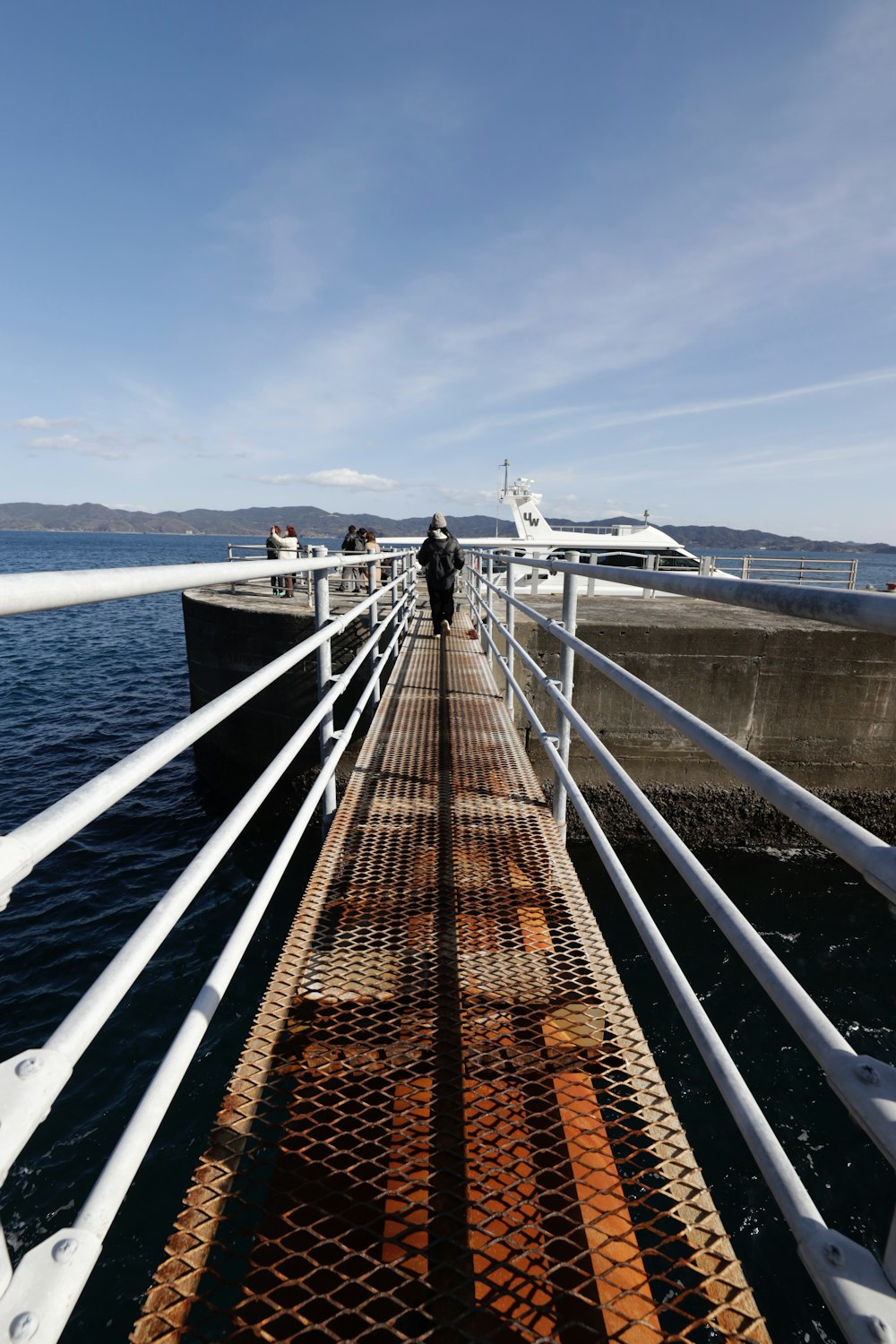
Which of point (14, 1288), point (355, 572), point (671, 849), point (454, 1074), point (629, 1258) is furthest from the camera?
point (355, 572)

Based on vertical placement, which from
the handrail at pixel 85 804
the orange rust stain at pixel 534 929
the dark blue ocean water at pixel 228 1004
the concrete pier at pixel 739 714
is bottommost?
the dark blue ocean water at pixel 228 1004

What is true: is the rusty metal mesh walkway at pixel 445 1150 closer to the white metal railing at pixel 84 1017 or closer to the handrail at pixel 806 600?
the white metal railing at pixel 84 1017

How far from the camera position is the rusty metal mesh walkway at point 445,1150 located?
1.34 m

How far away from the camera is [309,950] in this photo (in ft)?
7.79

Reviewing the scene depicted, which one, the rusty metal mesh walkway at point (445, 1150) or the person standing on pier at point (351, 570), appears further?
the person standing on pier at point (351, 570)

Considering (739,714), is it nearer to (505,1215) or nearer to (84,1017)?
(505,1215)

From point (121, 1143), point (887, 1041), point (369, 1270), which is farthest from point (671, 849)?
point (887, 1041)

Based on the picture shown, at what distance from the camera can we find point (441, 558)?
8.47 meters

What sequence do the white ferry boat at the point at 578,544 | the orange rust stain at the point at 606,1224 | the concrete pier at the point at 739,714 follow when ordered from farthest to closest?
1. the white ferry boat at the point at 578,544
2. the concrete pier at the point at 739,714
3. the orange rust stain at the point at 606,1224

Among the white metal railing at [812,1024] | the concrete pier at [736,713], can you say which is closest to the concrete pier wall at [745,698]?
the concrete pier at [736,713]

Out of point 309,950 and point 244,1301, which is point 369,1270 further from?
point 309,950

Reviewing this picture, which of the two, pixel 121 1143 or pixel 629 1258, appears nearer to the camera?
pixel 121 1143

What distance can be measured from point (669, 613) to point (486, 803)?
842 centimetres

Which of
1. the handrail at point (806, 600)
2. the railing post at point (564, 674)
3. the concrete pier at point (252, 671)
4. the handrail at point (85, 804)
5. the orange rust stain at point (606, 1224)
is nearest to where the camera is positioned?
the handrail at point (85, 804)
